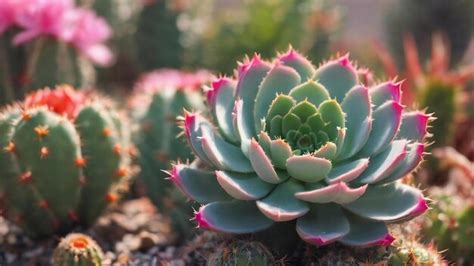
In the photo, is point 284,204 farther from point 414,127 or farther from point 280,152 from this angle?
point 414,127

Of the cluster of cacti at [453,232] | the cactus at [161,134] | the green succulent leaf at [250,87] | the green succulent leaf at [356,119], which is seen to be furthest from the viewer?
the cactus at [161,134]

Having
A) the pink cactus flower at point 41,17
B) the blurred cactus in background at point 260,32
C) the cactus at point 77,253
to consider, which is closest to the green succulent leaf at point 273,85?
the cactus at point 77,253

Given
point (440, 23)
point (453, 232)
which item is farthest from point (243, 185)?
point (440, 23)

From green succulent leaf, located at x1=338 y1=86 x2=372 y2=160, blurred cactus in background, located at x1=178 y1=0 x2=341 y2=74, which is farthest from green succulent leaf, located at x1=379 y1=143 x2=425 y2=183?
blurred cactus in background, located at x1=178 y1=0 x2=341 y2=74

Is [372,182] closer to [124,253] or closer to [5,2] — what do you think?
[124,253]

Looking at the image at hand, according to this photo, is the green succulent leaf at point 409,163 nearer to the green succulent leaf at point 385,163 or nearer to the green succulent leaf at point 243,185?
the green succulent leaf at point 385,163

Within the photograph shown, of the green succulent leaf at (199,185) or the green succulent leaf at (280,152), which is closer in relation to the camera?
the green succulent leaf at (280,152)

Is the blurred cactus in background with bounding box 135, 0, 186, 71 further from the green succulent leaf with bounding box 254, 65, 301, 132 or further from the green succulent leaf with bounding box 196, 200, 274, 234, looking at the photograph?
the green succulent leaf with bounding box 196, 200, 274, 234
